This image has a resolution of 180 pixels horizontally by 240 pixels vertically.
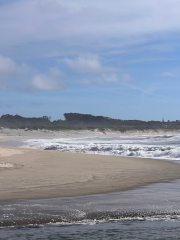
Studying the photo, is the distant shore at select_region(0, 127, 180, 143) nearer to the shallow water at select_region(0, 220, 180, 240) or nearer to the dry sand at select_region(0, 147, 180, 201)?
the dry sand at select_region(0, 147, 180, 201)

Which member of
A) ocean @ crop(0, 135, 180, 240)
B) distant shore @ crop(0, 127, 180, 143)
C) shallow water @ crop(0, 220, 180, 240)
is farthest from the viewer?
distant shore @ crop(0, 127, 180, 143)

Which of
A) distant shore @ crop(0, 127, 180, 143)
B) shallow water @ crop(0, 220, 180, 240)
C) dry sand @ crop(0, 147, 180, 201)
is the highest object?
distant shore @ crop(0, 127, 180, 143)

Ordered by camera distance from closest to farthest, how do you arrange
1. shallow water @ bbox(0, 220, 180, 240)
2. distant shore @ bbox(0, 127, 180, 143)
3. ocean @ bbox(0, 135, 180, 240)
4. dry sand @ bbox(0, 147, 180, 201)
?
shallow water @ bbox(0, 220, 180, 240) → ocean @ bbox(0, 135, 180, 240) → dry sand @ bbox(0, 147, 180, 201) → distant shore @ bbox(0, 127, 180, 143)

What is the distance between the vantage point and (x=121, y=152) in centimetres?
2805

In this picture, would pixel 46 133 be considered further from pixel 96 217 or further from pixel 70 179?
pixel 96 217

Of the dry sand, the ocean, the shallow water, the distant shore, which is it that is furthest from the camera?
the distant shore

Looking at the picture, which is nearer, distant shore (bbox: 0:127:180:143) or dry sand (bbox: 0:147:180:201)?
dry sand (bbox: 0:147:180:201)

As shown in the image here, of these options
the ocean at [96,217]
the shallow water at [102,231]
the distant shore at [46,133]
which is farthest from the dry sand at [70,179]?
the distant shore at [46,133]

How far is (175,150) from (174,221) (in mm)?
18777

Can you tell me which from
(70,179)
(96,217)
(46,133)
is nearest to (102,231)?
(96,217)

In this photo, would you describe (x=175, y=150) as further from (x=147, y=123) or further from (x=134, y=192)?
(x=147, y=123)

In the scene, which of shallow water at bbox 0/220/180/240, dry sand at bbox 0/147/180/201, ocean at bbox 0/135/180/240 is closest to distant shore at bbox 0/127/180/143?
dry sand at bbox 0/147/180/201

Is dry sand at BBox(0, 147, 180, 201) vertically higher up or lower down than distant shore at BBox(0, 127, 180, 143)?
lower down

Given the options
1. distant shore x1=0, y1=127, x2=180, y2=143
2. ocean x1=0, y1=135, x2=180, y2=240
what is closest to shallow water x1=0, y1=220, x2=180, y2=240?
ocean x1=0, y1=135, x2=180, y2=240
